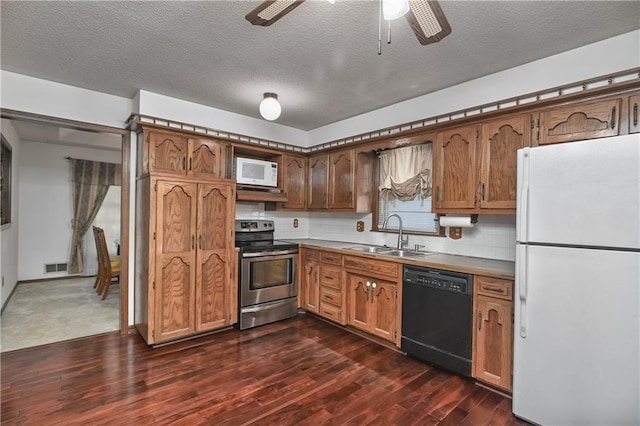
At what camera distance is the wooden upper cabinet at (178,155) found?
10.3 ft

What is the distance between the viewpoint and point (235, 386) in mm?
2346

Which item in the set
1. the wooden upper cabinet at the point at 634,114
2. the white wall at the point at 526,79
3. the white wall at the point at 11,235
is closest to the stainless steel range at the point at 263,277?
the white wall at the point at 526,79

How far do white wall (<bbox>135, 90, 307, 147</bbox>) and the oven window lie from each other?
1629mm

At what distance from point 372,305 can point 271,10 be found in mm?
2608

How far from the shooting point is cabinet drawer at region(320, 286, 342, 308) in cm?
347

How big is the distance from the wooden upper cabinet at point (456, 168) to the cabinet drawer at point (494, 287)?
0.66 meters

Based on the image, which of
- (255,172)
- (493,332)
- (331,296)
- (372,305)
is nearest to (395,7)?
(493,332)

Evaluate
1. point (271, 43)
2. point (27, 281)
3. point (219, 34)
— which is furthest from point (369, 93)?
point (27, 281)

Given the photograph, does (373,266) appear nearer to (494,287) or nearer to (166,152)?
(494,287)

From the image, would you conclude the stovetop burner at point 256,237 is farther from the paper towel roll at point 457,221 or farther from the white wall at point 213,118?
the paper towel roll at point 457,221

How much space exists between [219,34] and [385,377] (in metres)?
2.82

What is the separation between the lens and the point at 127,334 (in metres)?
3.30

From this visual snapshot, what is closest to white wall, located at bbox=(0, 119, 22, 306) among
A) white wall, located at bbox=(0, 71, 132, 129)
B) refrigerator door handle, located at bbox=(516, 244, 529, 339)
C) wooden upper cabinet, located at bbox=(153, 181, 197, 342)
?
white wall, located at bbox=(0, 71, 132, 129)

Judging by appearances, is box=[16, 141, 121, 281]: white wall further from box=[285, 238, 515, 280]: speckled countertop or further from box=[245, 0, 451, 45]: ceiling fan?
box=[245, 0, 451, 45]: ceiling fan
